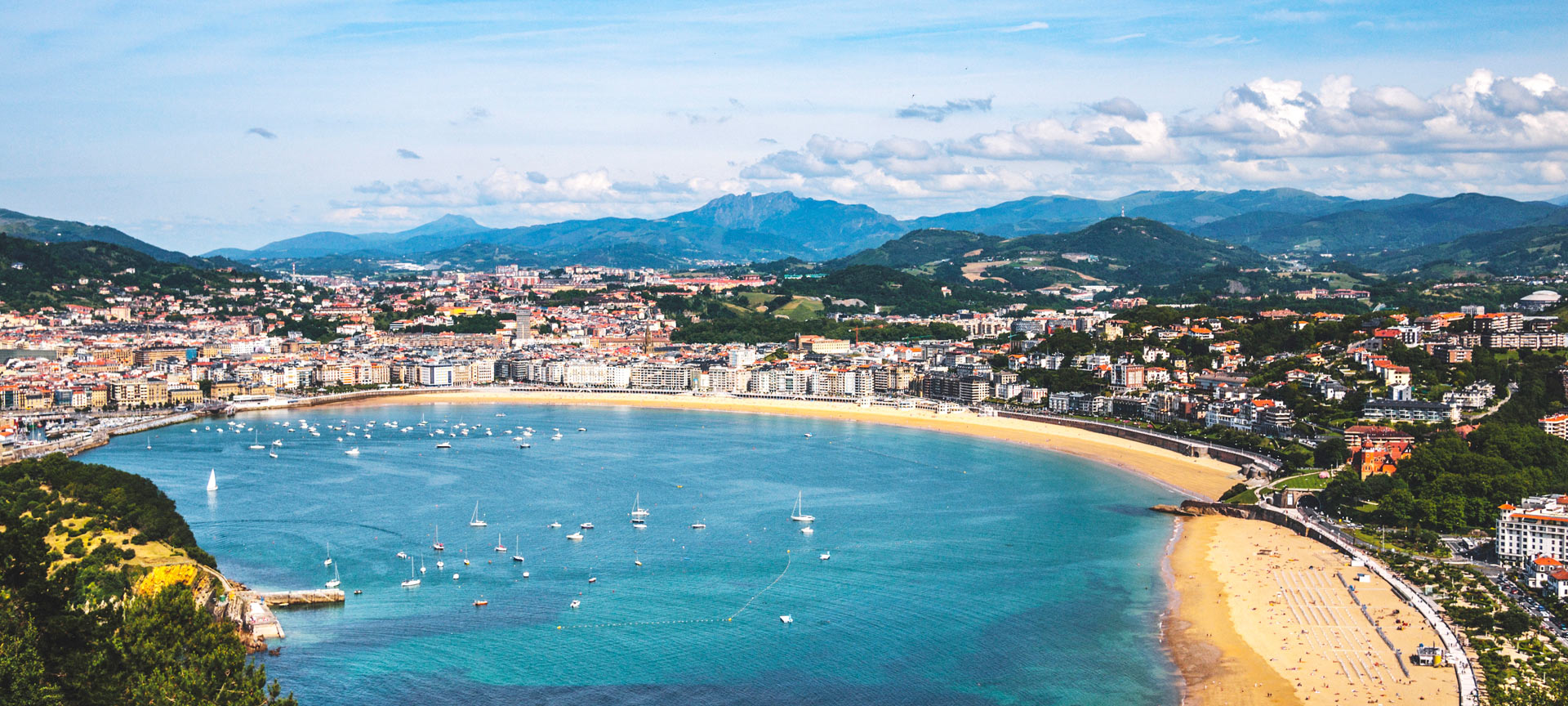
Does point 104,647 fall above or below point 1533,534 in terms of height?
below

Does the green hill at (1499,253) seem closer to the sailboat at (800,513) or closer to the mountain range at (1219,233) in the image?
the mountain range at (1219,233)

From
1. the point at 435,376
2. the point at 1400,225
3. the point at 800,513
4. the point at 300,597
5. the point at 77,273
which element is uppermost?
the point at 1400,225

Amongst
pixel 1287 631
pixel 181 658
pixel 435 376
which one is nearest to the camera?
pixel 181 658

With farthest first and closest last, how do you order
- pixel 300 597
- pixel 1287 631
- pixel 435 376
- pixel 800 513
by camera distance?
1. pixel 435 376
2. pixel 800 513
3. pixel 300 597
4. pixel 1287 631

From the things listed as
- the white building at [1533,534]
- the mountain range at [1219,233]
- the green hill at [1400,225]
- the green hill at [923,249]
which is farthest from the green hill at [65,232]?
the green hill at [1400,225]

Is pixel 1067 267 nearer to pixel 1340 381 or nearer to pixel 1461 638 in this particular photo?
pixel 1340 381

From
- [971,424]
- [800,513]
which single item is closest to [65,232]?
[971,424]

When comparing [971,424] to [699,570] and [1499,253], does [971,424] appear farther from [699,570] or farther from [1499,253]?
[1499,253]

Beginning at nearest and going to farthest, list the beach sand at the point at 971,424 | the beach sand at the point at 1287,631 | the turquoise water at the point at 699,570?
the beach sand at the point at 1287,631 < the turquoise water at the point at 699,570 < the beach sand at the point at 971,424
